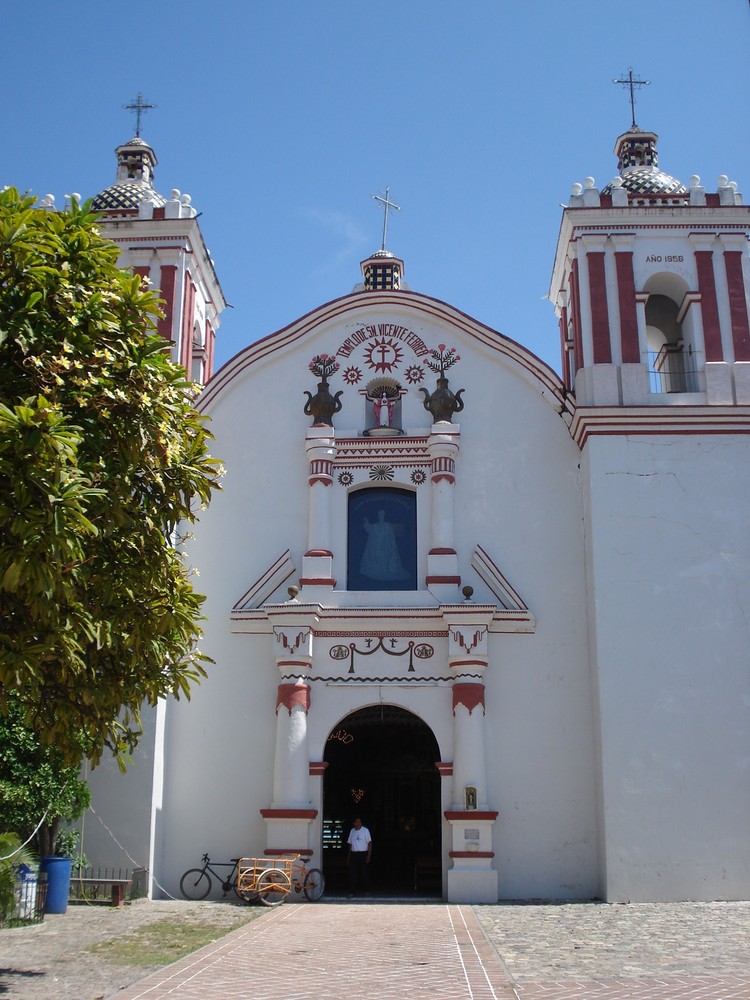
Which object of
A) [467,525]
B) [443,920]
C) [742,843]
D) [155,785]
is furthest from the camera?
[467,525]

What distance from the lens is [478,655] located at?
1806 cm

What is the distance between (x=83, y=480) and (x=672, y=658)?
1099 centimetres

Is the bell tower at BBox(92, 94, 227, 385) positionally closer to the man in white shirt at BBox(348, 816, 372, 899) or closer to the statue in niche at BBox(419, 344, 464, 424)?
the statue in niche at BBox(419, 344, 464, 424)

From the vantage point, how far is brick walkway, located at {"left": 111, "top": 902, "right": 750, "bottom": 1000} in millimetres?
9570

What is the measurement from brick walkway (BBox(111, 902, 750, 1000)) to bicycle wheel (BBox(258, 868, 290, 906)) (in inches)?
30.7

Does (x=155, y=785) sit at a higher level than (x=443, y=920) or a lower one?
higher

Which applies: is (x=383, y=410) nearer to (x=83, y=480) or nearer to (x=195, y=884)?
(x=195, y=884)

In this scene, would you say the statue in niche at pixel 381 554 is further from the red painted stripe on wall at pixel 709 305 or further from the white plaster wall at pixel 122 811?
the red painted stripe on wall at pixel 709 305

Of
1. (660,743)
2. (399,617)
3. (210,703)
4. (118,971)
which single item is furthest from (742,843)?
(118,971)

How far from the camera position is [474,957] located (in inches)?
446

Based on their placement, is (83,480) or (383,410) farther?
(383,410)

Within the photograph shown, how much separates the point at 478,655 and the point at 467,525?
8.02ft

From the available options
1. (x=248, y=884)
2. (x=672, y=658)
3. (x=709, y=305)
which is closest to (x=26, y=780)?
(x=248, y=884)

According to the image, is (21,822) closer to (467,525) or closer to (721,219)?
(467,525)
